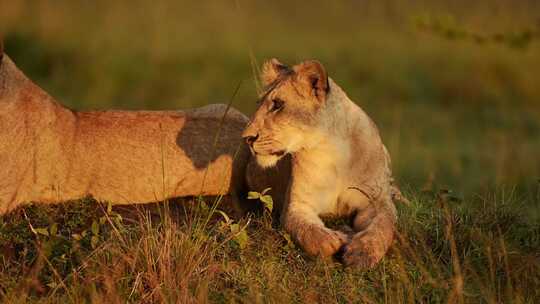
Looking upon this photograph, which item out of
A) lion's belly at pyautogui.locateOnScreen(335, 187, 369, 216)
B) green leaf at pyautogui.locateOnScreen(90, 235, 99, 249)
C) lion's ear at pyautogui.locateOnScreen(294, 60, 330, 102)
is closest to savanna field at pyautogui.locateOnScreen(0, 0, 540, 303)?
green leaf at pyautogui.locateOnScreen(90, 235, 99, 249)

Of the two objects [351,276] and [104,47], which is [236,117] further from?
[104,47]

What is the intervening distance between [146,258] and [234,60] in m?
9.05

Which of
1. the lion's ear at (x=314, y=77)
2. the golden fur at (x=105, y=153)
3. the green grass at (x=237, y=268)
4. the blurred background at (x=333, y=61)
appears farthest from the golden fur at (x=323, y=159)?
the blurred background at (x=333, y=61)

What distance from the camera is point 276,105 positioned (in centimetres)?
462

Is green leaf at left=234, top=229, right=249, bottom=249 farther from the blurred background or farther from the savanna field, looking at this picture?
the blurred background

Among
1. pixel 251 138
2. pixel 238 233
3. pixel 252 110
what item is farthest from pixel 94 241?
pixel 252 110

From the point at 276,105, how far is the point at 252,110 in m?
6.29

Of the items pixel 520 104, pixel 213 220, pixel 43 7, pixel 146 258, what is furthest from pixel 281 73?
pixel 43 7

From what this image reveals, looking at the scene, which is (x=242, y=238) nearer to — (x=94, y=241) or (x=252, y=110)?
(x=94, y=241)

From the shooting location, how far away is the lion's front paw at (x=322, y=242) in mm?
4387

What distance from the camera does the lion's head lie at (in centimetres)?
452

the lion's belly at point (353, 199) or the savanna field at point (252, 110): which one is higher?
the lion's belly at point (353, 199)

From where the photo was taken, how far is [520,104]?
12.1 m

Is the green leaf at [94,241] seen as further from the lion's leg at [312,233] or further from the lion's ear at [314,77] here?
the lion's ear at [314,77]
